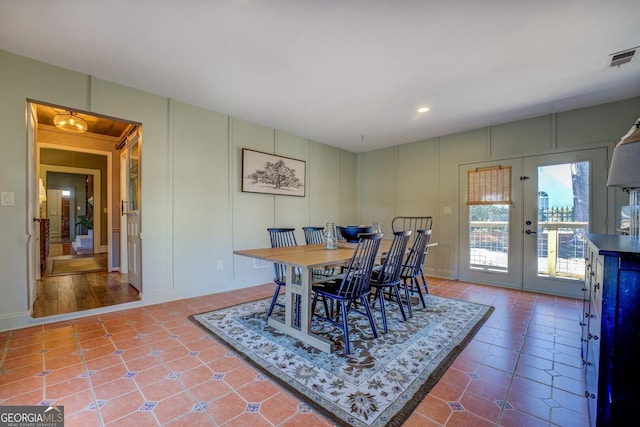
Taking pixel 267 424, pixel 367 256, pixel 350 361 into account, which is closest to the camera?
→ pixel 267 424

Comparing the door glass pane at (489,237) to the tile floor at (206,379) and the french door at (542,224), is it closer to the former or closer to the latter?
the french door at (542,224)

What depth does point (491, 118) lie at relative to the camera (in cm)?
402

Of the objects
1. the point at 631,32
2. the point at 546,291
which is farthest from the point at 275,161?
the point at 546,291

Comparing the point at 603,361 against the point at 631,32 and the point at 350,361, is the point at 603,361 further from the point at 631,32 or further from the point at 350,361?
the point at 631,32

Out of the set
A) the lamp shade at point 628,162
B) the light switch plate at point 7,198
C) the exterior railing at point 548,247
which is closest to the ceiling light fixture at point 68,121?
the light switch plate at point 7,198

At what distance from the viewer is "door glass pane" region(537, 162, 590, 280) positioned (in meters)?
3.64

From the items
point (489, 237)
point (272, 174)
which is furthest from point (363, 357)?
point (489, 237)

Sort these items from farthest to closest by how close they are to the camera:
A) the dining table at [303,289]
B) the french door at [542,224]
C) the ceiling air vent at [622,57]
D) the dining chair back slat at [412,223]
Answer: the dining chair back slat at [412,223]
the french door at [542,224]
the ceiling air vent at [622,57]
the dining table at [303,289]

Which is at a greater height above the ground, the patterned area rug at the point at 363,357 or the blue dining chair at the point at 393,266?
the blue dining chair at the point at 393,266

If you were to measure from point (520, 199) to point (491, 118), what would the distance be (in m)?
1.30

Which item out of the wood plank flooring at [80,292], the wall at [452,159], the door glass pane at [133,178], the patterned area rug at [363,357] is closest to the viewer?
the patterned area rug at [363,357]

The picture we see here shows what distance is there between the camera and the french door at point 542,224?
3.59 m

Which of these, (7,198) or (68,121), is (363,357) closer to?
(7,198)

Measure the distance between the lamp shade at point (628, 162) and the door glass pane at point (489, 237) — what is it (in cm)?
300
